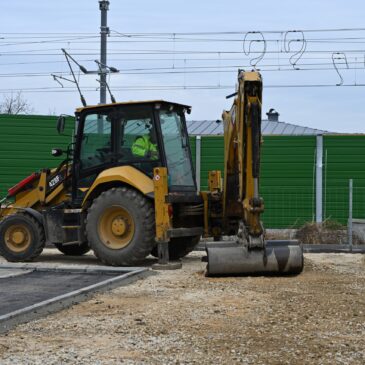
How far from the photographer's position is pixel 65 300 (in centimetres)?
764

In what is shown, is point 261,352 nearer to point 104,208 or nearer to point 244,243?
point 244,243

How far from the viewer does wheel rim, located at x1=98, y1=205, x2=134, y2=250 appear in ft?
36.4

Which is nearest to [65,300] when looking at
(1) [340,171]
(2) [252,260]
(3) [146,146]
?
(2) [252,260]

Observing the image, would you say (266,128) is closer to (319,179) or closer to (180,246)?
(319,179)

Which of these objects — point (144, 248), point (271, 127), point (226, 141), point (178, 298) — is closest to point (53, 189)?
point (144, 248)

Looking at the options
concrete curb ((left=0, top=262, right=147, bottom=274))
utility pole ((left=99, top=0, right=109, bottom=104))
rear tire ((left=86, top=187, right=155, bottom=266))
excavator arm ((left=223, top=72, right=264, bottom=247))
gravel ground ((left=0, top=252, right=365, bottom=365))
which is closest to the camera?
gravel ground ((left=0, top=252, right=365, bottom=365))

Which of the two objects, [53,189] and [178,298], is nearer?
[178,298]

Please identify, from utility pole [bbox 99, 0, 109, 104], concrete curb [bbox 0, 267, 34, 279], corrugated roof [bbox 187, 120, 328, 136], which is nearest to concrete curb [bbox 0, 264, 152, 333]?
concrete curb [bbox 0, 267, 34, 279]

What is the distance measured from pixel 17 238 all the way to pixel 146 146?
9.89ft

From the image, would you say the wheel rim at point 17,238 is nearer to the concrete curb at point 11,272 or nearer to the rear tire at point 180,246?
the concrete curb at point 11,272

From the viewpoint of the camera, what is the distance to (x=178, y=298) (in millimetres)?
7898

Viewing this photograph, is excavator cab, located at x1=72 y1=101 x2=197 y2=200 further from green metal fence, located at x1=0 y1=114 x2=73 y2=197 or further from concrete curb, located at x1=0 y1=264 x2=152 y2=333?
green metal fence, located at x1=0 y1=114 x2=73 y2=197

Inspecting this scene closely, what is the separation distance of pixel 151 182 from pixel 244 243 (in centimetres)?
215

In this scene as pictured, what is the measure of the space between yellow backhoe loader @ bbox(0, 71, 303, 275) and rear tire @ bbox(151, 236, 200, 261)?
0.06 feet
